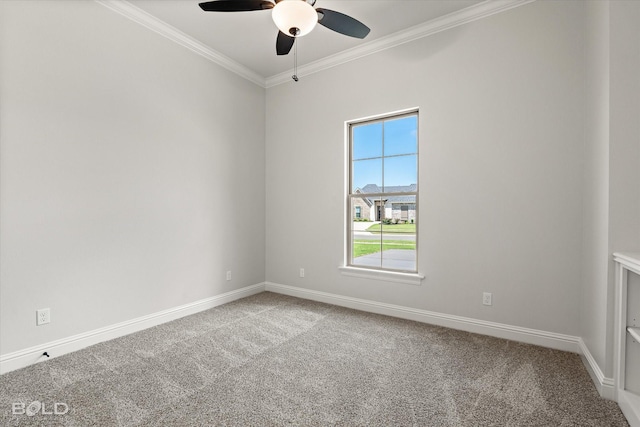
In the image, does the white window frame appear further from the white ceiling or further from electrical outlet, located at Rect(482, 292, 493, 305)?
the white ceiling

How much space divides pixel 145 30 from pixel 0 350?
2899mm

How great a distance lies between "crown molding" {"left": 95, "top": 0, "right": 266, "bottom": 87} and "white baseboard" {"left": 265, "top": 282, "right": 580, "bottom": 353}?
2911mm

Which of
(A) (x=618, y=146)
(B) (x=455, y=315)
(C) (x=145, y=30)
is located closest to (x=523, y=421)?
(B) (x=455, y=315)

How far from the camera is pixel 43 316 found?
226cm

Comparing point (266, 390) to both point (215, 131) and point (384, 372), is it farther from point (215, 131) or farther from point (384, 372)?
point (215, 131)

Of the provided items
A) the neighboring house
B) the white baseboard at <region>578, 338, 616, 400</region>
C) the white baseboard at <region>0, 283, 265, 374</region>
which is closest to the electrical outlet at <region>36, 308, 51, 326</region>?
the white baseboard at <region>0, 283, 265, 374</region>

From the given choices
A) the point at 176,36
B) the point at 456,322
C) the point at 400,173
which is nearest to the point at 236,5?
the point at 176,36

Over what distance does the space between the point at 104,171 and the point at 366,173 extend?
8.57ft

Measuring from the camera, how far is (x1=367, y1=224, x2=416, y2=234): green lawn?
3230 millimetres

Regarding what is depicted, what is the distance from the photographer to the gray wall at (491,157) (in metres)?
2.40

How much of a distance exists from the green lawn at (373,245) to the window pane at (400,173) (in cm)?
58

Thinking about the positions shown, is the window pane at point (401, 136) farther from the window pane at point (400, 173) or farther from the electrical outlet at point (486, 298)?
the electrical outlet at point (486, 298)

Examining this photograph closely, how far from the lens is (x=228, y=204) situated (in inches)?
147

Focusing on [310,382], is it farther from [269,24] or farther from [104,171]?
[269,24]
